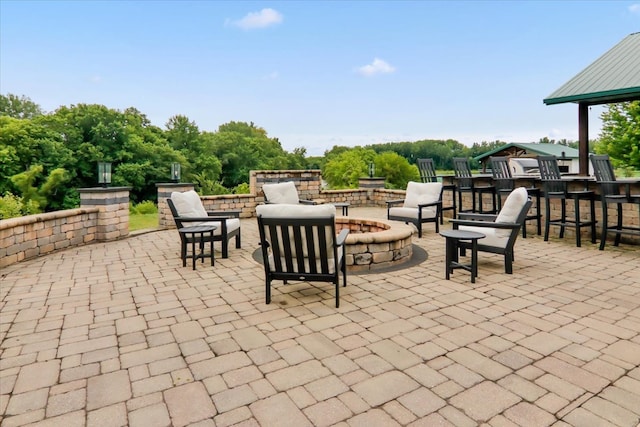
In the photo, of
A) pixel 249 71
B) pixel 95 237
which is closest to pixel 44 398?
pixel 95 237

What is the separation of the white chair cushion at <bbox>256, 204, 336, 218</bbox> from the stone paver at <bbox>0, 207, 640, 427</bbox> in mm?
749

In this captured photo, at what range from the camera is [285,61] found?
768 inches

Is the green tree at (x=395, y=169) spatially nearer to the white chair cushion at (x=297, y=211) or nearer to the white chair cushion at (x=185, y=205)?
the white chair cushion at (x=185, y=205)

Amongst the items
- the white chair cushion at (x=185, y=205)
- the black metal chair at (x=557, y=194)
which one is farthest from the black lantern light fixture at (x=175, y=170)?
the black metal chair at (x=557, y=194)

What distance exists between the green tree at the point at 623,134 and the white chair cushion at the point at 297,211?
55.2 feet

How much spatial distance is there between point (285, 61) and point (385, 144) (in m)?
25.5

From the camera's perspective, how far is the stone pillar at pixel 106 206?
250 inches

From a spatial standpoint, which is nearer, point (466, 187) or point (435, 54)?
point (466, 187)

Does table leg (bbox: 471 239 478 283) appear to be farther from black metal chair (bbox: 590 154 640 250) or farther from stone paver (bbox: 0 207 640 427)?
black metal chair (bbox: 590 154 640 250)

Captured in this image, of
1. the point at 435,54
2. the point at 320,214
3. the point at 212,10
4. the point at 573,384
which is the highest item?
the point at 212,10

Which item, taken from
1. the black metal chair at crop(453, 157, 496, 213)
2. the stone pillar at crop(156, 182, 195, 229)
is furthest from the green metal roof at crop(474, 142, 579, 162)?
the stone pillar at crop(156, 182, 195, 229)

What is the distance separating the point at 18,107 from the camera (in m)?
38.2

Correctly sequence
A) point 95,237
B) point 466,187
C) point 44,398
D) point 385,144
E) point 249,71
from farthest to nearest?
point 385,144
point 249,71
point 466,187
point 95,237
point 44,398

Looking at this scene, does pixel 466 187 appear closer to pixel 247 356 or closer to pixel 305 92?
pixel 247 356
